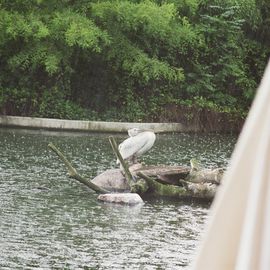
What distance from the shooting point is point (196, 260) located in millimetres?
1173

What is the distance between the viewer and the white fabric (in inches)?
44.9

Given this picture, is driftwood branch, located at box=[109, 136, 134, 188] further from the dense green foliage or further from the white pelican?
the dense green foliage

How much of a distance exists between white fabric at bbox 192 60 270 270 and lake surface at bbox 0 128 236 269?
6.97m

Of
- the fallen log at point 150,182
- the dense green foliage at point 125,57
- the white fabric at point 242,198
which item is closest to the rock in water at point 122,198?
the fallen log at point 150,182

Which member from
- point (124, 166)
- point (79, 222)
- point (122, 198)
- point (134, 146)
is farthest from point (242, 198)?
point (134, 146)

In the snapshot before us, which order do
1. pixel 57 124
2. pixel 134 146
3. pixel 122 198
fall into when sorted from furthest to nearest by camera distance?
pixel 57 124 < pixel 134 146 < pixel 122 198

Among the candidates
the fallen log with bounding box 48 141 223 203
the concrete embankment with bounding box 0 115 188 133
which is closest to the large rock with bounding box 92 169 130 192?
the fallen log with bounding box 48 141 223 203

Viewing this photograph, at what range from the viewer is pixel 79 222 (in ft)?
33.9

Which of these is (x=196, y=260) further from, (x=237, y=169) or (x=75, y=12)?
(x=75, y=12)

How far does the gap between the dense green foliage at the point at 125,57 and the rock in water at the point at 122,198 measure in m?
11.1

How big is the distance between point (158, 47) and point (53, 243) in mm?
16718

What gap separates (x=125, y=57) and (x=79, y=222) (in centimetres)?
1417

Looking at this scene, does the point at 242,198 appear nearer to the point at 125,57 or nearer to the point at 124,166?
the point at 124,166

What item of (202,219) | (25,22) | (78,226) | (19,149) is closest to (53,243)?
(78,226)
